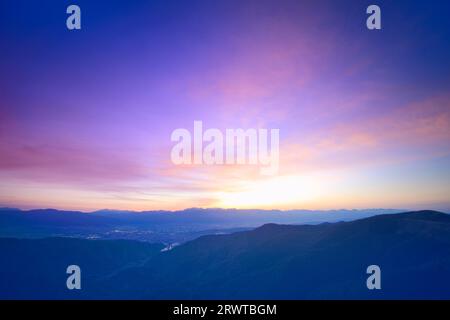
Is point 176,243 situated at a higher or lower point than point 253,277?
higher

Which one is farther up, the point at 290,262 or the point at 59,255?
the point at 59,255

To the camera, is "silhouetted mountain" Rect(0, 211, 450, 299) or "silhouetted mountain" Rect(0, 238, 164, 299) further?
"silhouetted mountain" Rect(0, 238, 164, 299)

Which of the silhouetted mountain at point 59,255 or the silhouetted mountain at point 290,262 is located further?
the silhouetted mountain at point 59,255

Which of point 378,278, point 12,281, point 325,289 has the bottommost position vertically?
point 325,289

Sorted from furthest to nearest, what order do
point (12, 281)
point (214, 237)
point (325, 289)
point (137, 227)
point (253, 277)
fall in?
point (214, 237)
point (253, 277)
point (137, 227)
point (325, 289)
point (12, 281)

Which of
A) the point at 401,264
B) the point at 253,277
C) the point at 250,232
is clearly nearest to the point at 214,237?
the point at 250,232

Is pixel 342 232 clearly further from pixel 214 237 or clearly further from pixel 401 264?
pixel 214 237

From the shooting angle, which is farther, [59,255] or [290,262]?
[290,262]
